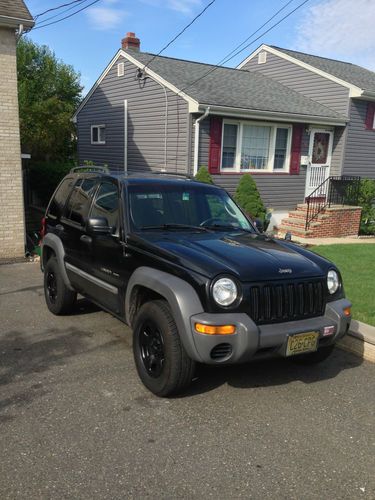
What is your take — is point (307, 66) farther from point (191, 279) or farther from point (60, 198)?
point (191, 279)

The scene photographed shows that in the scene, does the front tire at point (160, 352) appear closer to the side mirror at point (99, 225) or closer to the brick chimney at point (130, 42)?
the side mirror at point (99, 225)

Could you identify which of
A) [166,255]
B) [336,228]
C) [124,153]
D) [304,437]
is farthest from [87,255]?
[124,153]

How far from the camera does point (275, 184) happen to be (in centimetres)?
1404

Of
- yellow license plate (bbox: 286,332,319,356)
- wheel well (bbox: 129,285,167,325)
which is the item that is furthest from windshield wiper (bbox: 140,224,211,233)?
yellow license plate (bbox: 286,332,319,356)

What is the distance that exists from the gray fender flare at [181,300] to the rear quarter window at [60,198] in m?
2.45

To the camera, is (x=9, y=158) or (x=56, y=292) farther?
(x=9, y=158)

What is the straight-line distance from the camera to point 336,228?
42.8 feet

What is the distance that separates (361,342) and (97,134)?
1529cm

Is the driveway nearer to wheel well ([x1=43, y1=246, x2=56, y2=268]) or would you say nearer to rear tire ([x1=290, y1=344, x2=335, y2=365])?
rear tire ([x1=290, y1=344, x2=335, y2=365])

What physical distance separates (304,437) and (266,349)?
2.22 ft

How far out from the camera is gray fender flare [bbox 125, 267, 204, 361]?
10.9ft

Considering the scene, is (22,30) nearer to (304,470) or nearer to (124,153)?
(124,153)

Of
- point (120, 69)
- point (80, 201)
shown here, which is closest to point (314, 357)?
point (80, 201)

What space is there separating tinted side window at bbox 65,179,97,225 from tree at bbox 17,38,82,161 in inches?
770
